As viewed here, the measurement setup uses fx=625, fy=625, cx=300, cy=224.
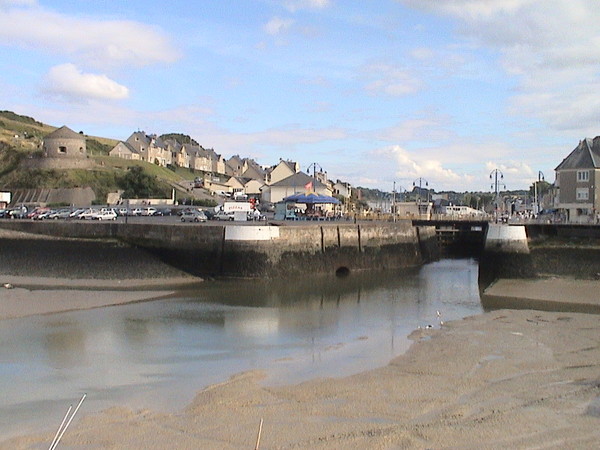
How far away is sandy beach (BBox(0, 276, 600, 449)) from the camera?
35.0 feet

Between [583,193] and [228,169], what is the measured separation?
307 feet

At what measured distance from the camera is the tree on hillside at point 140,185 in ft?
242

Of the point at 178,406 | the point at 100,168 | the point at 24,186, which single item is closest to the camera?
the point at 178,406

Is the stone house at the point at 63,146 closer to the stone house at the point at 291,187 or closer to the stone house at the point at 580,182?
the stone house at the point at 291,187

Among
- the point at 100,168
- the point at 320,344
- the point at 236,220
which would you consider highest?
the point at 100,168

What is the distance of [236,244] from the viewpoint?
33250 mm

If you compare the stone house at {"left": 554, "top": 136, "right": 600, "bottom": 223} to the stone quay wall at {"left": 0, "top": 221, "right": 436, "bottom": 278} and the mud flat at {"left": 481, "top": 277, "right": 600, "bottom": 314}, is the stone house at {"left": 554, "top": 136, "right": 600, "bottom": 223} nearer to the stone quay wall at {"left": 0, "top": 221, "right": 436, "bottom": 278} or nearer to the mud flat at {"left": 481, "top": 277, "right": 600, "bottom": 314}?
the mud flat at {"left": 481, "top": 277, "right": 600, "bottom": 314}

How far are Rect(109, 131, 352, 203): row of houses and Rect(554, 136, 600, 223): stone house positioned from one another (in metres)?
28.0

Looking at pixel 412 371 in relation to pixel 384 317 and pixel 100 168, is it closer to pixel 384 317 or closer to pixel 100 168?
pixel 384 317

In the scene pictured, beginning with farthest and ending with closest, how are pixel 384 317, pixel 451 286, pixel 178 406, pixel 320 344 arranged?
pixel 451 286, pixel 384 317, pixel 320 344, pixel 178 406

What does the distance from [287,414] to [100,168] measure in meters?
70.9

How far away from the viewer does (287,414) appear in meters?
12.3

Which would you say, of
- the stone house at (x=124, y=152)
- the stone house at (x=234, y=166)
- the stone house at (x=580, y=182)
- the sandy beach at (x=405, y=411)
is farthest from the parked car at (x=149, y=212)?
the stone house at (x=234, y=166)

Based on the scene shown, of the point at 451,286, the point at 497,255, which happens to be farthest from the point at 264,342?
the point at 497,255
